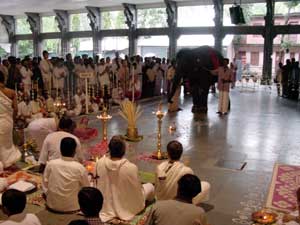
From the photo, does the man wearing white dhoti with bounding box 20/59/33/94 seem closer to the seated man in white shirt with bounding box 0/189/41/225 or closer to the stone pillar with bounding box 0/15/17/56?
the seated man in white shirt with bounding box 0/189/41/225

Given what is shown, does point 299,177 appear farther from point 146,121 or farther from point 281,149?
point 146,121

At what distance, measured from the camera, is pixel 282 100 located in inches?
505

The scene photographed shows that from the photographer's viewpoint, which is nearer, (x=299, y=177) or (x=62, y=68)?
(x=299, y=177)

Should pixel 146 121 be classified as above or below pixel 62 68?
below

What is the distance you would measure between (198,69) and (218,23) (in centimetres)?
757

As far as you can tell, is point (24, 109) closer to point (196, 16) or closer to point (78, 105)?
point (78, 105)

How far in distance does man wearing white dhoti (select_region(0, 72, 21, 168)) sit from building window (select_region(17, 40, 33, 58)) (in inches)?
729

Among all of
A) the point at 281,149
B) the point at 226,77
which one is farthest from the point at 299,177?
the point at 226,77

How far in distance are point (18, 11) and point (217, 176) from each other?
18555 millimetres

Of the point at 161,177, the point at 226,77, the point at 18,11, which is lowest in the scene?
the point at 161,177

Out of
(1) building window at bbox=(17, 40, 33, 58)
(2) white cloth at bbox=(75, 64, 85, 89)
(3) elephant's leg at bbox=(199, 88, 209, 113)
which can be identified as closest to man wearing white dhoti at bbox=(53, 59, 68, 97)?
(2) white cloth at bbox=(75, 64, 85, 89)

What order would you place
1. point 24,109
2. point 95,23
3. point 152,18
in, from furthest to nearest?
point 95,23
point 152,18
point 24,109

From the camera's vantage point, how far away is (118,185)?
12.1 feet

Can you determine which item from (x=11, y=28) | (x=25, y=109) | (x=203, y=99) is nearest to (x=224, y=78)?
(x=203, y=99)
